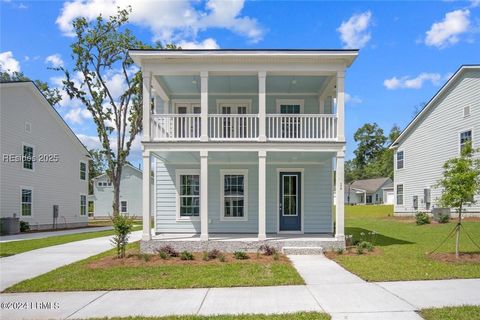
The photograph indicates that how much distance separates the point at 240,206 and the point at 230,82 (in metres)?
4.64

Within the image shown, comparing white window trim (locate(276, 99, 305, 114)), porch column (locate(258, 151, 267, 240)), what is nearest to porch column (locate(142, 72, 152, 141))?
porch column (locate(258, 151, 267, 240))

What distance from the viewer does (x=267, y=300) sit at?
6.65m

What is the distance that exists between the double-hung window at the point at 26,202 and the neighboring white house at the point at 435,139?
2136cm

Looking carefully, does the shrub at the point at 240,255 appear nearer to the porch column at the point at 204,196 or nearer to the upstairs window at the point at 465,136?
the porch column at the point at 204,196

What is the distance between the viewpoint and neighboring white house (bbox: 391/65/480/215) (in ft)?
66.4

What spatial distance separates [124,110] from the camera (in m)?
27.5

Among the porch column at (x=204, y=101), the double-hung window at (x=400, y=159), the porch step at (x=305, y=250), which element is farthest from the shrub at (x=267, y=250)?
the double-hung window at (x=400, y=159)

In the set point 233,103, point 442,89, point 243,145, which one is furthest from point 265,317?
point 442,89

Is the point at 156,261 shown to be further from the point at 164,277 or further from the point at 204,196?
the point at 204,196

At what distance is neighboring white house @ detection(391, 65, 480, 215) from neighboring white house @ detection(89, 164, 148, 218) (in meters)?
27.0

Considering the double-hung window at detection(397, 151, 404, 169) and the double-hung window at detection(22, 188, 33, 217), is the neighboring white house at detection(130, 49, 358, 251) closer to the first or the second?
the double-hung window at detection(22, 188, 33, 217)

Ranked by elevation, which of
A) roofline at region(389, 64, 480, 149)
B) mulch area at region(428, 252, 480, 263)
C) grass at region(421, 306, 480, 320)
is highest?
roofline at region(389, 64, 480, 149)

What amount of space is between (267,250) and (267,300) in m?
4.76

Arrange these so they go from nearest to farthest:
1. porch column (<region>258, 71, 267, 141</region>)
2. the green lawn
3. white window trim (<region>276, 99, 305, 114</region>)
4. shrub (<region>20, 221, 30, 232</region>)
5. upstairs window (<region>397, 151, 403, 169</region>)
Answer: the green lawn
porch column (<region>258, 71, 267, 141</region>)
white window trim (<region>276, 99, 305, 114</region>)
shrub (<region>20, 221, 30, 232</region>)
upstairs window (<region>397, 151, 403, 169</region>)
